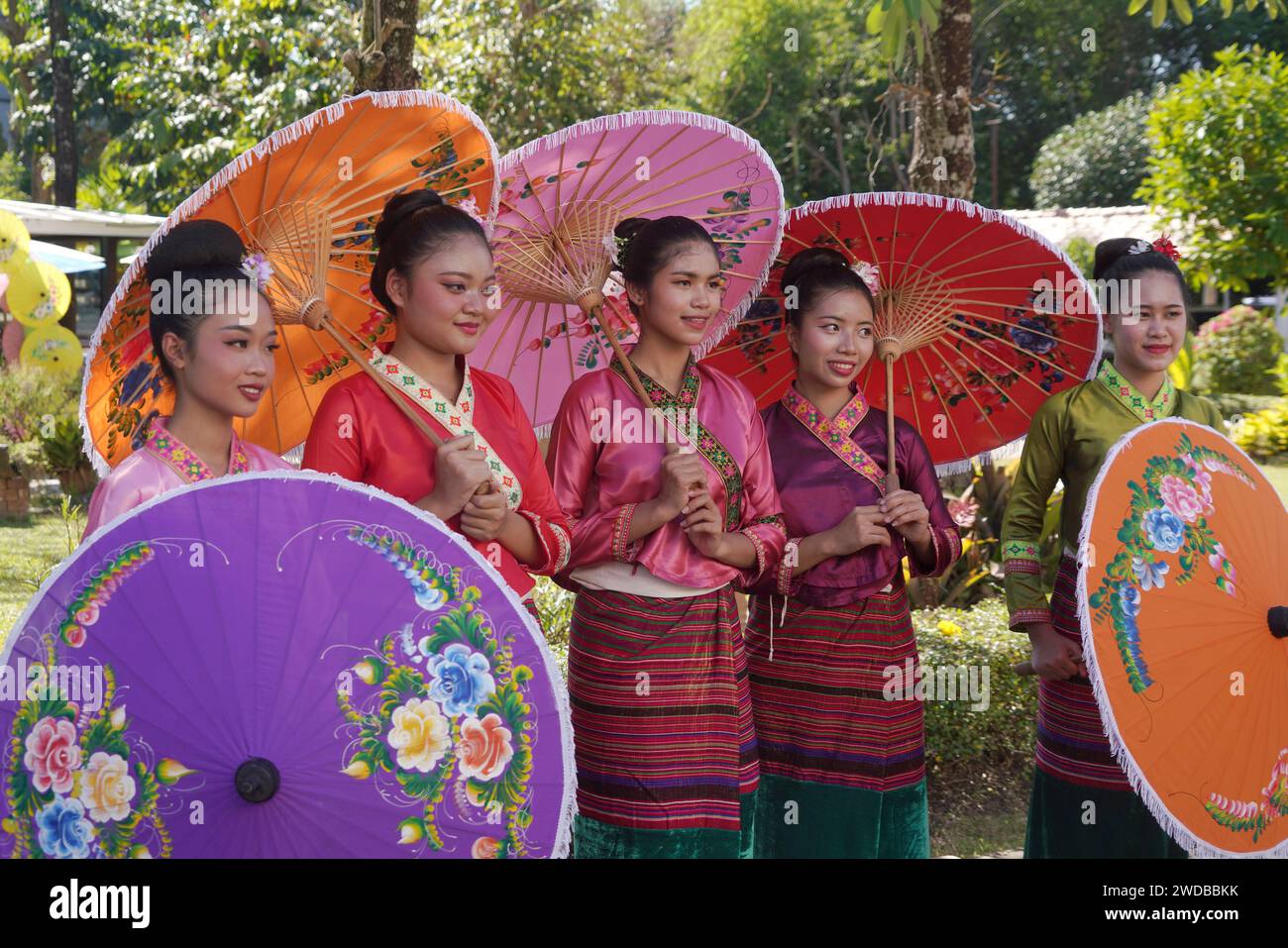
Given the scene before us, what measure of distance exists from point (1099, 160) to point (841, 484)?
23083mm

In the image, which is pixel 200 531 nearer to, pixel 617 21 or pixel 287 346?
pixel 287 346

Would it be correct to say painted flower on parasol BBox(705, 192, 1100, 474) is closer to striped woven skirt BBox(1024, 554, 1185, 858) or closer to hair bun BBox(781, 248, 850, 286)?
hair bun BBox(781, 248, 850, 286)

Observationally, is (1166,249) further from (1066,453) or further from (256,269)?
(256,269)

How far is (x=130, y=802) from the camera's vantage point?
2.11 meters

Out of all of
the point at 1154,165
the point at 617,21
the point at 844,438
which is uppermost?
the point at 617,21

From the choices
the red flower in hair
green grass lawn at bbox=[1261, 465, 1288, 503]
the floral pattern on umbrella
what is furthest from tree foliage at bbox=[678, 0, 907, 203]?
the floral pattern on umbrella

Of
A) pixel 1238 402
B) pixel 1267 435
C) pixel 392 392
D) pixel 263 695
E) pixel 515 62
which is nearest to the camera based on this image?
pixel 263 695

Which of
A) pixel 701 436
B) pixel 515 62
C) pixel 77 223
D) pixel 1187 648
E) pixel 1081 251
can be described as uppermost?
pixel 515 62

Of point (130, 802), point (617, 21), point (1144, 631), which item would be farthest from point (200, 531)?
point (617, 21)

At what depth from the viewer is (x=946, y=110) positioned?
573cm

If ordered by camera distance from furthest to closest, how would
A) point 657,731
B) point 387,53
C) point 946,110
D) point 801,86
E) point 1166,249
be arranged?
point 801,86 < point 946,110 < point 387,53 < point 1166,249 < point 657,731

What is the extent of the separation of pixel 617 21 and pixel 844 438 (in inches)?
558

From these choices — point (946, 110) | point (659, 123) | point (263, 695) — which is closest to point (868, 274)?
point (659, 123)

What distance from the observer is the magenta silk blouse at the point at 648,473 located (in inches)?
115
